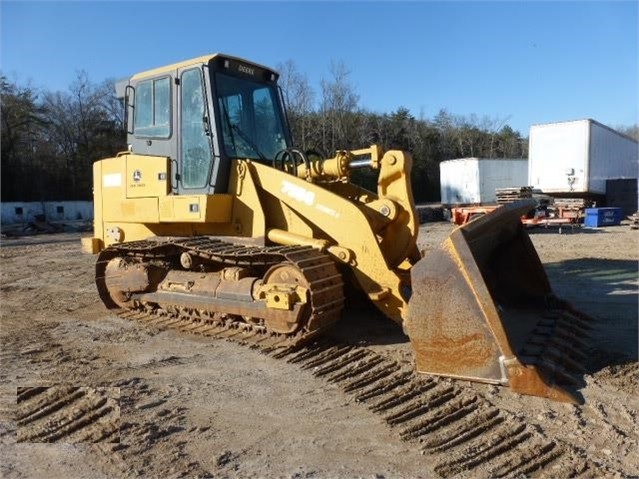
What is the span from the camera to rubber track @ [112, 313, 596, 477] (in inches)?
134

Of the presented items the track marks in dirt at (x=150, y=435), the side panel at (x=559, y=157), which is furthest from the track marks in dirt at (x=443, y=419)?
the side panel at (x=559, y=157)

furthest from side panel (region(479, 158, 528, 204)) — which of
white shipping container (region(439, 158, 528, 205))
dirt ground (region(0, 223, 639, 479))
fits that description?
dirt ground (region(0, 223, 639, 479))

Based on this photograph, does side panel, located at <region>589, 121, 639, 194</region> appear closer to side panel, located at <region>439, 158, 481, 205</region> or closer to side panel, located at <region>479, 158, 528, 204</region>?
side panel, located at <region>479, 158, 528, 204</region>

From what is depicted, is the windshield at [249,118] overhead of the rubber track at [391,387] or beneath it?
overhead

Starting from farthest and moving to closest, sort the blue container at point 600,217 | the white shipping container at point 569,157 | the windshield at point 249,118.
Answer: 1. the white shipping container at point 569,157
2. the blue container at point 600,217
3. the windshield at point 249,118

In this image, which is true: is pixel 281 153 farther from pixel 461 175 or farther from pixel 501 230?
pixel 461 175

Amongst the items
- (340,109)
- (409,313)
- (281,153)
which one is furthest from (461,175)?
(409,313)

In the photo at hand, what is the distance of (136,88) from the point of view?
7.39 meters

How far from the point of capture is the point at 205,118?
6531 millimetres

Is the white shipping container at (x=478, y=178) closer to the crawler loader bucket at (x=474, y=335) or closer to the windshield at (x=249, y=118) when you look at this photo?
the windshield at (x=249, y=118)

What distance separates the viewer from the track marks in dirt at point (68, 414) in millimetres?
3930

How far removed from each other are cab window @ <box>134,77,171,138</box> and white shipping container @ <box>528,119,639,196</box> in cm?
1819

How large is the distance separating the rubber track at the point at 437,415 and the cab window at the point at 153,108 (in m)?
3.15

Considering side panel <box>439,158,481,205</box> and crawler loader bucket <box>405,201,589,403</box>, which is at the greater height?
side panel <box>439,158,481,205</box>
